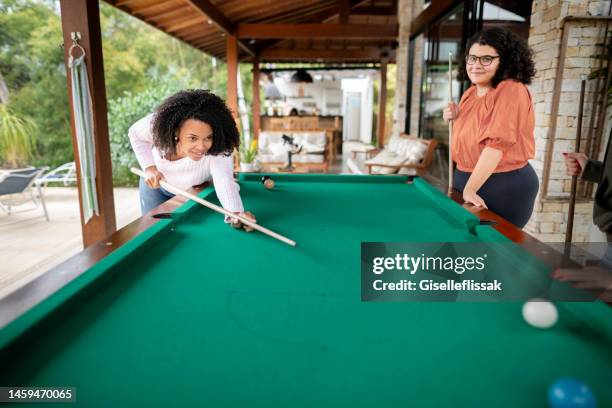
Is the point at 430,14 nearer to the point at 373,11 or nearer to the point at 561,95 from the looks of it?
the point at 561,95

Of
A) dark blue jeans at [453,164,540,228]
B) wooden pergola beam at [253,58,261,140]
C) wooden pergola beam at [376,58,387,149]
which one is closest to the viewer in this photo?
dark blue jeans at [453,164,540,228]

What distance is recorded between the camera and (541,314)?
928mm

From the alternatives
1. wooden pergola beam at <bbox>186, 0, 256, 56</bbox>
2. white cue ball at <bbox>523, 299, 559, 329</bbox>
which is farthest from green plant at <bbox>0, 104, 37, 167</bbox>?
white cue ball at <bbox>523, 299, 559, 329</bbox>

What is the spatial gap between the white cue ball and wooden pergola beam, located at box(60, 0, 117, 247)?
2.93 m

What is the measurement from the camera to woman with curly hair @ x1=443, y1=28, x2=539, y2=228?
6.16 feet

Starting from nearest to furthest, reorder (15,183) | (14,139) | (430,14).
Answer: (15,183), (430,14), (14,139)

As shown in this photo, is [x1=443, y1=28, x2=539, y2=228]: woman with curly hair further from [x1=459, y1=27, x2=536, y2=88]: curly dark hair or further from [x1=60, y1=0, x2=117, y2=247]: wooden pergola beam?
[x1=60, y1=0, x2=117, y2=247]: wooden pergola beam

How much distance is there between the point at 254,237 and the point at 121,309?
2.20 feet

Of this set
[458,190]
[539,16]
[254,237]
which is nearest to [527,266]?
[254,237]

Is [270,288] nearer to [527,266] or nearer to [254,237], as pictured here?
[254,237]

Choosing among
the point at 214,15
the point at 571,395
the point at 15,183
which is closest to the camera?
the point at 571,395

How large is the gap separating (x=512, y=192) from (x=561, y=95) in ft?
5.04

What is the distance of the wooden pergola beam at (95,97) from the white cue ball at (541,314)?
2.93 metres

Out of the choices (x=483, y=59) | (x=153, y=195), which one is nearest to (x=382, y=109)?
(x=153, y=195)
